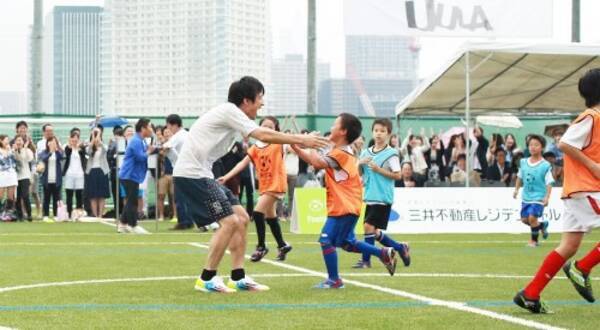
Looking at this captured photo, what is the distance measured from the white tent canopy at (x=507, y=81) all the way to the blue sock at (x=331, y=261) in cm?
1261

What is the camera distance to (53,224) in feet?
72.7

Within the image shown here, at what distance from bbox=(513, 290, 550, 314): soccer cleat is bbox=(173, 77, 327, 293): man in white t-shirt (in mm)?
2675

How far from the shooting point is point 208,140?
10.0 meters

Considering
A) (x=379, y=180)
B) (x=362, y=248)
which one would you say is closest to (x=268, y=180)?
(x=379, y=180)

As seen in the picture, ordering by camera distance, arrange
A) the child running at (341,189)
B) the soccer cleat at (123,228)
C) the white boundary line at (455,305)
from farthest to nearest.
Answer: the soccer cleat at (123,228) < the child running at (341,189) < the white boundary line at (455,305)

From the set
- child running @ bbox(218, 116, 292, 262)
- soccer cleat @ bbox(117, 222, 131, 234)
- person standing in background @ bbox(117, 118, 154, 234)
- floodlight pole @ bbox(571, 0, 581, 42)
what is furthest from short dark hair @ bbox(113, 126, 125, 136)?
floodlight pole @ bbox(571, 0, 581, 42)

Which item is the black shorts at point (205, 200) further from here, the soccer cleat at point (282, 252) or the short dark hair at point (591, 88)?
the soccer cleat at point (282, 252)

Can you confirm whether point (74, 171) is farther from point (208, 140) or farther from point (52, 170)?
point (208, 140)

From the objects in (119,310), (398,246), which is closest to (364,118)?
(398,246)

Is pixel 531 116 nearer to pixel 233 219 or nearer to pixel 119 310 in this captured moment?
pixel 233 219

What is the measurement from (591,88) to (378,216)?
5083 mm

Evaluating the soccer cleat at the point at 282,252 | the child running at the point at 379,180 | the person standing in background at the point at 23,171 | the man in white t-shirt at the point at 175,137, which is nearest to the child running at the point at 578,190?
the child running at the point at 379,180

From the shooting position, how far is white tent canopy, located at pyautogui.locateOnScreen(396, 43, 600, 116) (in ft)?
75.4

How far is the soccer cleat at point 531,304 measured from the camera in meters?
8.18
